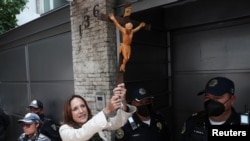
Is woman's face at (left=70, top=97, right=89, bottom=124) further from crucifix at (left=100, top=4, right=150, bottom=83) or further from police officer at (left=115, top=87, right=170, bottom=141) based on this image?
police officer at (left=115, top=87, right=170, bottom=141)

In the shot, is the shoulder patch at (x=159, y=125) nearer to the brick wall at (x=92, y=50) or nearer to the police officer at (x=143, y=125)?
the police officer at (x=143, y=125)

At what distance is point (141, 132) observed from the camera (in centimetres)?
321

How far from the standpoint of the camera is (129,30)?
210 cm

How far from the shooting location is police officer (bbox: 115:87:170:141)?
126 inches

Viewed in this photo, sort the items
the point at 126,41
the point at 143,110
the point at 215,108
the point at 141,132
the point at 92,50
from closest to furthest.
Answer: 1. the point at 126,41
2. the point at 215,108
3. the point at 141,132
4. the point at 143,110
5. the point at 92,50

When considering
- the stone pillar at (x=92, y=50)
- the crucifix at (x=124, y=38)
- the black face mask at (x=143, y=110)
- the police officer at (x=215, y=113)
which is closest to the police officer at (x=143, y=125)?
the black face mask at (x=143, y=110)

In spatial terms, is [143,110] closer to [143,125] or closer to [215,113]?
[143,125]

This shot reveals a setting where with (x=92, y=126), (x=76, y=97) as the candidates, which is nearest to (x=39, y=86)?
(x=76, y=97)

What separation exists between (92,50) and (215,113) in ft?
8.09

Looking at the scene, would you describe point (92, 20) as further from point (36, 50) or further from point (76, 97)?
point (36, 50)

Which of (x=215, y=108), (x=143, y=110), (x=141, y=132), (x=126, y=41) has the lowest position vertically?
(x=141, y=132)

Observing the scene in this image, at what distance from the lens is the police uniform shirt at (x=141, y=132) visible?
3186 millimetres

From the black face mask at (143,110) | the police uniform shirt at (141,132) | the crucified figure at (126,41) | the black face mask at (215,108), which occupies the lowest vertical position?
the police uniform shirt at (141,132)

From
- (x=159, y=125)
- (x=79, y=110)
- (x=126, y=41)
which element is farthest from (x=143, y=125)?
(x=126, y=41)
